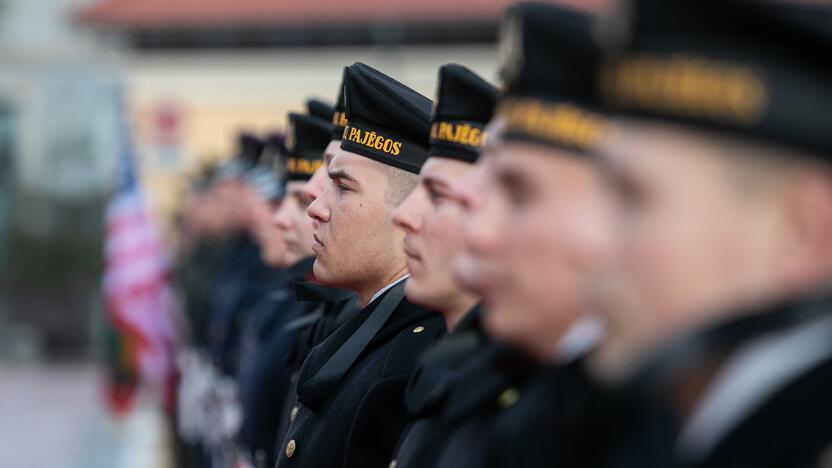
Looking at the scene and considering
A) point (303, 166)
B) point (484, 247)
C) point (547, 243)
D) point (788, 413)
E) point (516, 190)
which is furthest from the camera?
point (303, 166)

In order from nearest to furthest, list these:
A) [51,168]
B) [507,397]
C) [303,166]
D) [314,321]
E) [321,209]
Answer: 1. [507,397]
2. [321,209]
3. [314,321]
4. [303,166]
5. [51,168]

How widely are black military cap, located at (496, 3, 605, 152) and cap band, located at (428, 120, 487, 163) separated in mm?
1055

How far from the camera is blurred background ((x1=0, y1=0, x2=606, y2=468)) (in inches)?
1041

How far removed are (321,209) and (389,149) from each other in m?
0.24

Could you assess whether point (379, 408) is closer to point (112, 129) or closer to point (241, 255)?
point (241, 255)

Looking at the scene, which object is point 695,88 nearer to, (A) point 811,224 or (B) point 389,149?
(A) point 811,224

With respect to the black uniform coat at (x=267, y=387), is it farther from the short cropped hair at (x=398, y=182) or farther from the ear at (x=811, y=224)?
the ear at (x=811, y=224)

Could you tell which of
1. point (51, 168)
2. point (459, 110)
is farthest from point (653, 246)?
point (51, 168)

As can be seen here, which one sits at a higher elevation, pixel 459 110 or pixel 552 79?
pixel 552 79

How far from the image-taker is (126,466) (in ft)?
44.2

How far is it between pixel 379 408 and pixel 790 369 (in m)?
2.06

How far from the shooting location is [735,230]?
1.83 meters

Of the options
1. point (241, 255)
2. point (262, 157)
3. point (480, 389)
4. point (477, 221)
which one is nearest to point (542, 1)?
point (477, 221)

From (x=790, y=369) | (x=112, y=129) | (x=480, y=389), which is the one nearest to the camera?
(x=790, y=369)
